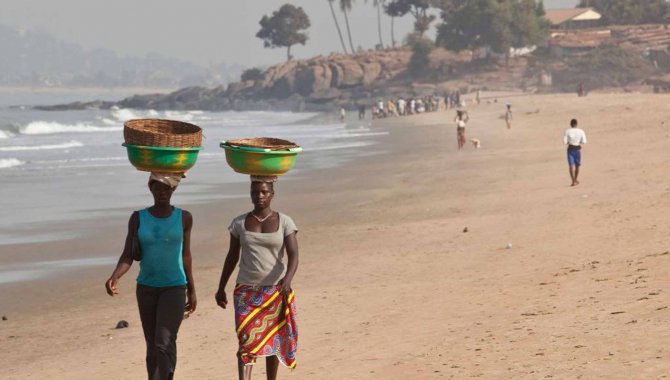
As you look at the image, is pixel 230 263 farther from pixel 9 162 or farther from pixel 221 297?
pixel 9 162

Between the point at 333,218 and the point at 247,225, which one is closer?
the point at 247,225

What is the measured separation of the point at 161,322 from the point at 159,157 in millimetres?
941

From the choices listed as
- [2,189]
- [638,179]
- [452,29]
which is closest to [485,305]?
[638,179]

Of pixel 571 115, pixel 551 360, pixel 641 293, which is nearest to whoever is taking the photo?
pixel 551 360

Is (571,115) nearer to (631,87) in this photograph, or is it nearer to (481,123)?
(481,123)

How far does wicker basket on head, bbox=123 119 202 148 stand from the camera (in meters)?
6.93

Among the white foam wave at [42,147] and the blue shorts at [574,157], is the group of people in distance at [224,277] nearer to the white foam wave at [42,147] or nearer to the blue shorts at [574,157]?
the blue shorts at [574,157]

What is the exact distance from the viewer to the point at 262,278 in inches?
282

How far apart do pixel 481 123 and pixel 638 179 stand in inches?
1321

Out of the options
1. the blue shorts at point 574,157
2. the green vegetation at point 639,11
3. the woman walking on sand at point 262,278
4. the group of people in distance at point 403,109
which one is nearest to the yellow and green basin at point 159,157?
the woman walking on sand at point 262,278

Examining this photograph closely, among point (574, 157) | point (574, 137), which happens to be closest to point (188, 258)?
point (574, 157)

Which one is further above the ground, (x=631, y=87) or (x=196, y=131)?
(x=196, y=131)

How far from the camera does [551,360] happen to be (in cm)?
777

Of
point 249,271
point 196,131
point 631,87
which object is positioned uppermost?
point 196,131
